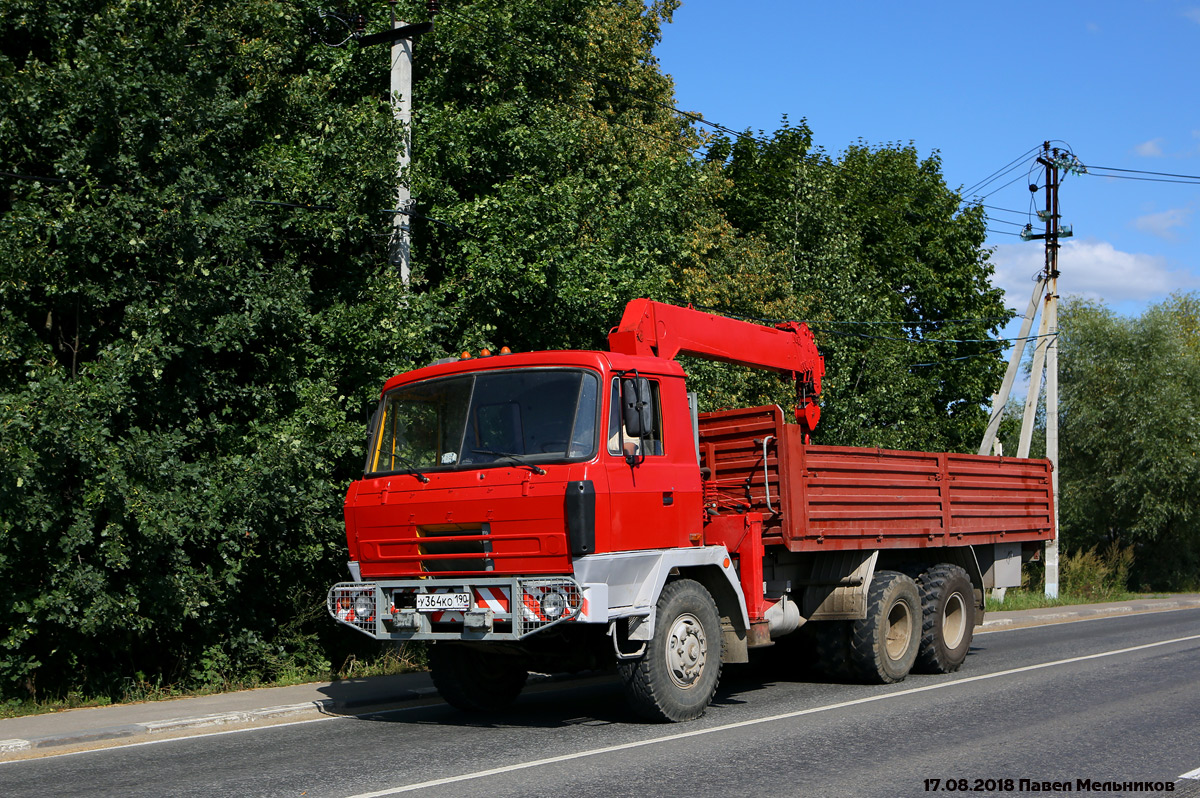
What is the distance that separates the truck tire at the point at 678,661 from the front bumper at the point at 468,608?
3.07 feet

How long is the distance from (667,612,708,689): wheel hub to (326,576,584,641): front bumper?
3.95 feet

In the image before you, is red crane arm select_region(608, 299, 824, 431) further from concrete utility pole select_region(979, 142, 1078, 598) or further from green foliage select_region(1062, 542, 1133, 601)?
green foliage select_region(1062, 542, 1133, 601)

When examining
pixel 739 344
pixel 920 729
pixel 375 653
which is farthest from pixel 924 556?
pixel 375 653

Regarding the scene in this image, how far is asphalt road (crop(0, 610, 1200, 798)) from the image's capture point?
7062 millimetres

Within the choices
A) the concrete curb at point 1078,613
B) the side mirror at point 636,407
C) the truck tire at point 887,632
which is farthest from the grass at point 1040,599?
the side mirror at point 636,407

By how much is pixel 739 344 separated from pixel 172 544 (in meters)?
6.39

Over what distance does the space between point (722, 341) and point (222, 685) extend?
6902mm

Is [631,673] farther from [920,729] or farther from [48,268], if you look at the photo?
[48,268]

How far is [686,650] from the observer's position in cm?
946

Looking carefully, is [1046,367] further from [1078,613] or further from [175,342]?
[175,342]

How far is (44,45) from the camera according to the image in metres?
13.4

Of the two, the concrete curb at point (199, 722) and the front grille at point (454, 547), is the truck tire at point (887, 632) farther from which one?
the front grille at point (454, 547)

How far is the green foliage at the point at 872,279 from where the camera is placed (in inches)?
1094

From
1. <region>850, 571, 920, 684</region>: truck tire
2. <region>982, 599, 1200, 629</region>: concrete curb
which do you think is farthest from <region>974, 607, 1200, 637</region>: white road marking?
<region>850, 571, 920, 684</region>: truck tire
